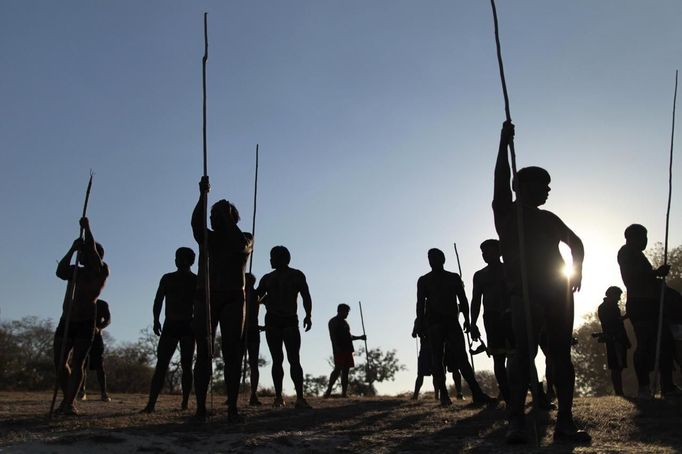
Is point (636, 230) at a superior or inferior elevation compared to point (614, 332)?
superior

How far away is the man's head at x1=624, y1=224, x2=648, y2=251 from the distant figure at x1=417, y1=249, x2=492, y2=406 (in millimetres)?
2315

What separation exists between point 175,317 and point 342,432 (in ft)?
12.9

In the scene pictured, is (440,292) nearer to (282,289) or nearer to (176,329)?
(282,289)

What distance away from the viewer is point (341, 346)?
47.8 ft

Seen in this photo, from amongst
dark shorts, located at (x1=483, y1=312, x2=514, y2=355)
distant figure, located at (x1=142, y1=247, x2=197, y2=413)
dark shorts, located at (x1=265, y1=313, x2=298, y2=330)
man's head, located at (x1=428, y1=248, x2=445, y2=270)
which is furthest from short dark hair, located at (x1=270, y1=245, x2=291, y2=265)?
dark shorts, located at (x1=483, y1=312, x2=514, y2=355)

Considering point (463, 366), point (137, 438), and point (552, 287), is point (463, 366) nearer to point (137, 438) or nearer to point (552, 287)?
point (552, 287)

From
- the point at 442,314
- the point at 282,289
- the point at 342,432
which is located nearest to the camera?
the point at 342,432

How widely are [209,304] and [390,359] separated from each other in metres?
50.7

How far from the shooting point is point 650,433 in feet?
17.5

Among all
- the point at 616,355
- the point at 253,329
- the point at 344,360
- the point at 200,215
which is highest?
the point at 200,215

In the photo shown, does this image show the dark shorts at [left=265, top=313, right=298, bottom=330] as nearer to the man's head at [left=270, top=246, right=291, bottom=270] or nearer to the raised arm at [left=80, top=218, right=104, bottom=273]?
the man's head at [left=270, top=246, right=291, bottom=270]

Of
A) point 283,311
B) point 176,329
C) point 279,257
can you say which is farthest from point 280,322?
point 176,329

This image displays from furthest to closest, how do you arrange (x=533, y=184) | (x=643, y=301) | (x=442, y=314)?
(x=442, y=314), (x=643, y=301), (x=533, y=184)

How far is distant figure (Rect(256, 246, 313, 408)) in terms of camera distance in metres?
9.49
